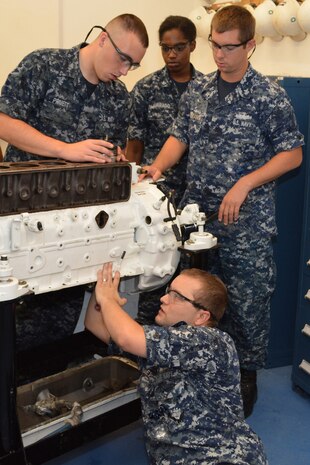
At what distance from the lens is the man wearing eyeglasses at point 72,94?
2590mm

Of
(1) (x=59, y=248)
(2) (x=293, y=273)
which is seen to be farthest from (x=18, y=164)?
(2) (x=293, y=273)

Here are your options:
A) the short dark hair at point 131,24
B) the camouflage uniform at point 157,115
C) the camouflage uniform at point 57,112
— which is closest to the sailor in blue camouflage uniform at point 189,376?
the camouflage uniform at point 57,112

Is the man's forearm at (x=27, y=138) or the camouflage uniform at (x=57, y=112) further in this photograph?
the camouflage uniform at (x=57, y=112)

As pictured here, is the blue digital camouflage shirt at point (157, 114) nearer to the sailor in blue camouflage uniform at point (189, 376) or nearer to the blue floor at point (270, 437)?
the blue floor at point (270, 437)

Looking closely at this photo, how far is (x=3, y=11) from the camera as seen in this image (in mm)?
4074

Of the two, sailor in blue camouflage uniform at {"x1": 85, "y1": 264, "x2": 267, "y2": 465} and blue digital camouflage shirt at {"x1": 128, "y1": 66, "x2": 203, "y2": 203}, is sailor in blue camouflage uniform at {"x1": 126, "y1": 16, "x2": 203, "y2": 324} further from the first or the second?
sailor in blue camouflage uniform at {"x1": 85, "y1": 264, "x2": 267, "y2": 465}

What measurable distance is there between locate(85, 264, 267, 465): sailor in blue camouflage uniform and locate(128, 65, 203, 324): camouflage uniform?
1.49 m

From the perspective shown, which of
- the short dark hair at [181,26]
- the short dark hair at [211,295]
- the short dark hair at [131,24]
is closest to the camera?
the short dark hair at [211,295]

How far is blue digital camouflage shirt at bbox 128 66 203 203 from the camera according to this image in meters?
3.70

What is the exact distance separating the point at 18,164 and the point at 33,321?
96 centimetres

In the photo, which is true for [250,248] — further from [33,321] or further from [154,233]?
[33,321]

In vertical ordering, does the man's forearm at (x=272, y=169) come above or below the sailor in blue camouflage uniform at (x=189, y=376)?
above

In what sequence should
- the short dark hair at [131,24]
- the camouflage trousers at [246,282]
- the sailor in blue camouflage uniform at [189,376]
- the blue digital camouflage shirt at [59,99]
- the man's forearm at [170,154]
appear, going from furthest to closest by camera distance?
the man's forearm at [170,154] < the camouflage trousers at [246,282] < the blue digital camouflage shirt at [59,99] < the short dark hair at [131,24] < the sailor in blue camouflage uniform at [189,376]

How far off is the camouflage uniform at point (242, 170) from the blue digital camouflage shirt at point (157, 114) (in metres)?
0.50
